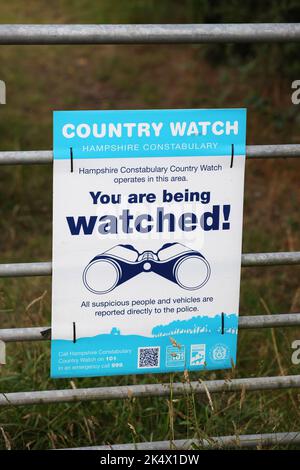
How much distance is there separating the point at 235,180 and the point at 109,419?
117 centimetres

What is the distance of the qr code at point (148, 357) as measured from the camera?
2.88 meters

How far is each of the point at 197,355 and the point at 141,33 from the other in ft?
3.51

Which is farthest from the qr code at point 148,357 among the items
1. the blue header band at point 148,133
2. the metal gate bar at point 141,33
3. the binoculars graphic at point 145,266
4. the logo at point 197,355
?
the metal gate bar at point 141,33

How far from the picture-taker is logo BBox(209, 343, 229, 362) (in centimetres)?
293

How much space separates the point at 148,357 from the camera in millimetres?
2891

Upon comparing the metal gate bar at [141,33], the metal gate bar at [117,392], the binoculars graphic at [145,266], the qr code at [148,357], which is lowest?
the metal gate bar at [117,392]

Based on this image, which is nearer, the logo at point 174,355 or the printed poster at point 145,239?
the printed poster at point 145,239

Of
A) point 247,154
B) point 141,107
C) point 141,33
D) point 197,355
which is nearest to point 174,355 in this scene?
point 197,355

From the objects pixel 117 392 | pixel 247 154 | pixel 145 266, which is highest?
pixel 247 154

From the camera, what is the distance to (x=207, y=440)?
2.88 metres

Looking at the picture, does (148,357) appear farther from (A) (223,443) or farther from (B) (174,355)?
(A) (223,443)

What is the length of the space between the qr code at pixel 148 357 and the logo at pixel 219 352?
186 mm

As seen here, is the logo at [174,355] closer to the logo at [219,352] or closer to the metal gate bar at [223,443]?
the logo at [219,352]

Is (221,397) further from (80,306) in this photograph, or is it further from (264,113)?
(264,113)
